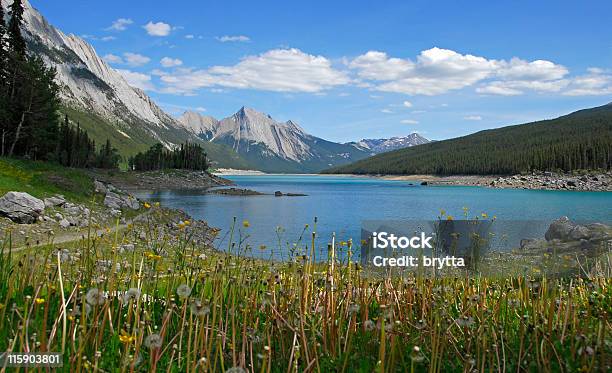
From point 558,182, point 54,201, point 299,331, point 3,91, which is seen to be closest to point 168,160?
point 3,91

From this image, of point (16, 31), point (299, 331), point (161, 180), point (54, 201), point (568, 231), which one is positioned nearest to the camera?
point (299, 331)

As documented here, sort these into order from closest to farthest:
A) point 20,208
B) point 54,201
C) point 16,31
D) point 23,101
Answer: point 20,208, point 54,201, point 23,101, point 16,31

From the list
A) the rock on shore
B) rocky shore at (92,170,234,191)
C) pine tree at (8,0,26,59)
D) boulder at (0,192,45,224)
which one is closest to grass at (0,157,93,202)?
boulder at (0,192,45,224)

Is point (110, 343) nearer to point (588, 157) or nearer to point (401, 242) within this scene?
point (401, 242)

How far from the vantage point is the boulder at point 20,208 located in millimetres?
19016

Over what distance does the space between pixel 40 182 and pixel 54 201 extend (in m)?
4.29

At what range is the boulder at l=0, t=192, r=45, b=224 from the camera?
19016mm

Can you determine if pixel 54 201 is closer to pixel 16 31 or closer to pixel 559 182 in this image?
pixel 16 31

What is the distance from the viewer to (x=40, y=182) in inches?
1041

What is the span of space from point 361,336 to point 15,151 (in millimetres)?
58013

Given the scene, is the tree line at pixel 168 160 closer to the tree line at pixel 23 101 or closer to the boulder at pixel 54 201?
the tree line at pixel 23 101

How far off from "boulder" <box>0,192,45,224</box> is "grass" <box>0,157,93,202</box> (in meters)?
2.67

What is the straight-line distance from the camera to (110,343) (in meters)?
3.91

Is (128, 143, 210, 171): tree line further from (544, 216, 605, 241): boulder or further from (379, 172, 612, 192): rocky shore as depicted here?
(544, 216, 605, 241): boulder
